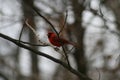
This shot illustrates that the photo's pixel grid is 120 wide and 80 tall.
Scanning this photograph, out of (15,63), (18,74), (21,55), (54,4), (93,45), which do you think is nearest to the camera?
(54,4)

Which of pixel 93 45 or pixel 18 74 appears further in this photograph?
pixel 93 45

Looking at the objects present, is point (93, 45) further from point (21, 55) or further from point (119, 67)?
point (21, 55)

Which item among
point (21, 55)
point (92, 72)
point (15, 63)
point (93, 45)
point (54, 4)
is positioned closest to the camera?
point (54, 4)

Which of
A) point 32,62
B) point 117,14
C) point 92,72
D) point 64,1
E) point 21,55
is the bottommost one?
point 21,55

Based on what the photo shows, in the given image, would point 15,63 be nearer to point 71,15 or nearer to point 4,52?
point 4,52

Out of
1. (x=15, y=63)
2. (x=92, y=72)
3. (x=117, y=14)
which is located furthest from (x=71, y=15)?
A: (x=15, y=63)

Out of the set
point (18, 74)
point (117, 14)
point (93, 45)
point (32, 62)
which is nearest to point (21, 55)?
point (32, 62)

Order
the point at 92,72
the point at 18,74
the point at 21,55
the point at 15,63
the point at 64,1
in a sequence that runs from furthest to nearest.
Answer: the point at 21,55, the point at 15,63, the point at 92,72, the point at 18,74, the point at 64,1

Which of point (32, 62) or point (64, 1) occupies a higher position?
point (64, 1)

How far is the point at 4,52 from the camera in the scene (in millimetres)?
14828

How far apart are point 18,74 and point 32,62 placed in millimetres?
2937

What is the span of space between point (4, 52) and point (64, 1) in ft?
19.9

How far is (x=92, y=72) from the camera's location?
1204 cm

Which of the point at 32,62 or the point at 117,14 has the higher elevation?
the point at 117,14
